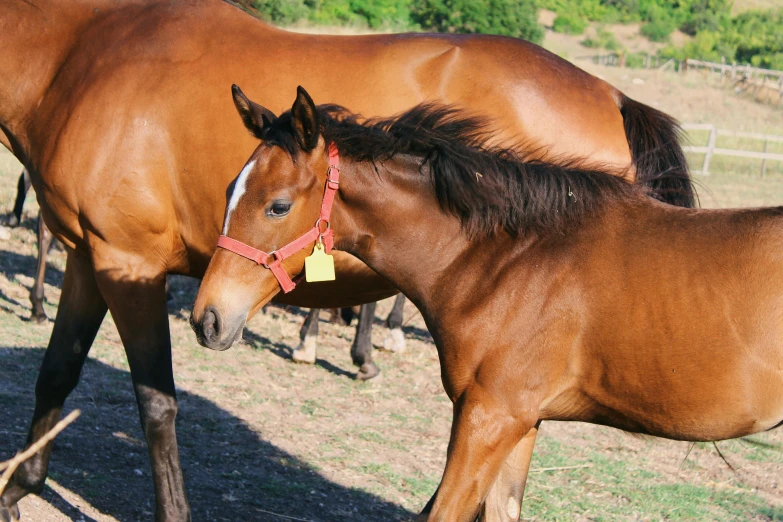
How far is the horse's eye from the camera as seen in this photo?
2865 mm

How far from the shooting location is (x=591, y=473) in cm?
497

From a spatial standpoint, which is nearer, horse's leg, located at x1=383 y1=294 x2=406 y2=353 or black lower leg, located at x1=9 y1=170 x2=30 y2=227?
horse's leg, located at x1=383 y1=294 x2=406 y2=353

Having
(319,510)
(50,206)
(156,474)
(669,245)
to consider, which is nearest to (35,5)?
(50,206)

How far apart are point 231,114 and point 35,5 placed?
50.4 inches

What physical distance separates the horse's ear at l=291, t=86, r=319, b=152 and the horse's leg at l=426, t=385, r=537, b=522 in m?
1.06

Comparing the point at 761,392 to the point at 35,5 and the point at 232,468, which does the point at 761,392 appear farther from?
the point at 35,5

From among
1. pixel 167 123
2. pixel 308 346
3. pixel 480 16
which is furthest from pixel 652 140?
pixel 480 16

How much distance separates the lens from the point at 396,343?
24.0ft

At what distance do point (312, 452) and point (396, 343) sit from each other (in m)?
2.38

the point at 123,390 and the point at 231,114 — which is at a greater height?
the point at 231,114

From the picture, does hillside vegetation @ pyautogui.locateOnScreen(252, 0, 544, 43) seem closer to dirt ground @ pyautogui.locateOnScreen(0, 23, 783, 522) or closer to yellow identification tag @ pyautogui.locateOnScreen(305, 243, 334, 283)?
dirt ground @ pyautogui.locateOnScreen(0, 23, 783, 522)

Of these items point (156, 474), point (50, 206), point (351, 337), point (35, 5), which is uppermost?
point (35, 5)

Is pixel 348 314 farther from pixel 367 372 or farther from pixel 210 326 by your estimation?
pixel 210 326

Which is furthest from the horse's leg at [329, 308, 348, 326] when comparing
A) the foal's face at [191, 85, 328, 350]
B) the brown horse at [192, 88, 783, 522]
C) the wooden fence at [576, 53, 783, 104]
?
the wooden fence at [576, 53, 783, 104]
